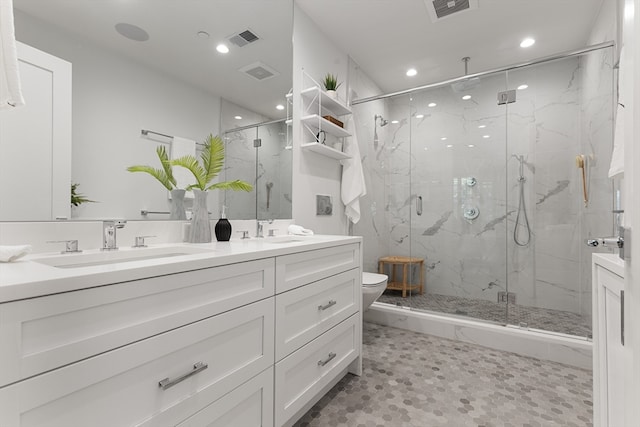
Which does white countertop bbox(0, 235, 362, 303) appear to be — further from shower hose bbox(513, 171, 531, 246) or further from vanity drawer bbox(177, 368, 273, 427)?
shower hose bbox(513, 171, 531, 246)

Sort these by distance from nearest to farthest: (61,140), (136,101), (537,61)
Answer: (61,140)
(136,101)
(537,61)

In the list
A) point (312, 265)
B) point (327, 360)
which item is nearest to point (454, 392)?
point (327, 360)

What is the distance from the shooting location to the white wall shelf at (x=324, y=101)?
2199 millimetres

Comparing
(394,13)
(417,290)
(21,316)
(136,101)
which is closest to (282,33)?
(394,13)

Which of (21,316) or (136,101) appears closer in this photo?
(21,316)

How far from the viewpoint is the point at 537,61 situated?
7.36 feet

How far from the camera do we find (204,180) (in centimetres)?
143

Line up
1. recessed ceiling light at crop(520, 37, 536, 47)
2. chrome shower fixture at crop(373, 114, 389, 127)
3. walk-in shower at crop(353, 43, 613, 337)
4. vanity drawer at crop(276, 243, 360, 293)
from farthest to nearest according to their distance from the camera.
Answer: chrome shower fixture at crop(373, 114, 389, 127), recessed ceiling light at crop(520, 37, 536, 47), walk-in shower at crop(353, 43, 613, 337), vanity drawer at crop(276, 243, 360, 293)

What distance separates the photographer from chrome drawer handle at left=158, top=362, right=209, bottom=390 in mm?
767

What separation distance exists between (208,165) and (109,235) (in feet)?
1.86

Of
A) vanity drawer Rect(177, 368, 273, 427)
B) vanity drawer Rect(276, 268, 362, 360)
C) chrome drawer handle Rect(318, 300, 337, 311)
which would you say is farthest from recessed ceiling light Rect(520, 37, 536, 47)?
vanity drawer Rect(177, 368, 273, 427)

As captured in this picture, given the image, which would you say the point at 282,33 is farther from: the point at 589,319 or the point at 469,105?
the point at 589,319

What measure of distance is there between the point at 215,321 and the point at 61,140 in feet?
2.83

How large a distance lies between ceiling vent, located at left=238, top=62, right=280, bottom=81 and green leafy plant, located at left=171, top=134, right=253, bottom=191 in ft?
1.68
